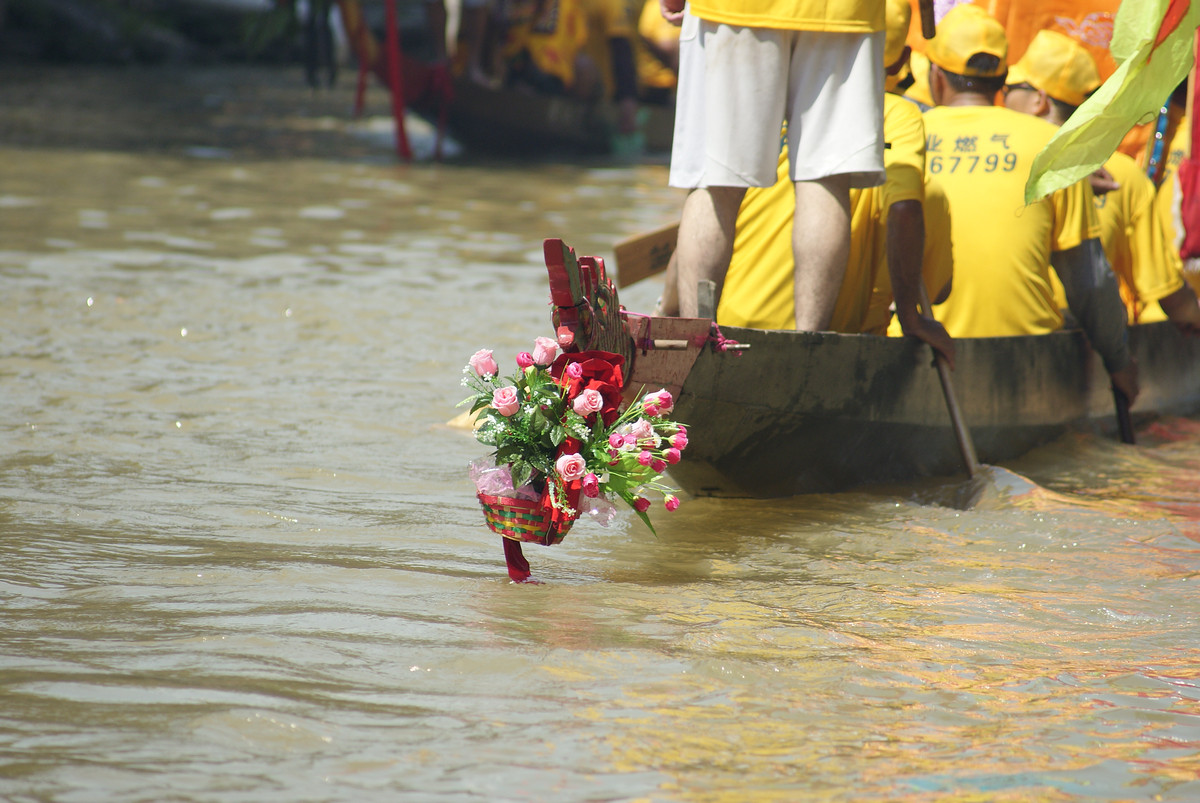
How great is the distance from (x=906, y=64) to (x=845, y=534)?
162cm

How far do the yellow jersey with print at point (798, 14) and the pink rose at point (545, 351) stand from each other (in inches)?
45.1

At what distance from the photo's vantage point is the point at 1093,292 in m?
4.36

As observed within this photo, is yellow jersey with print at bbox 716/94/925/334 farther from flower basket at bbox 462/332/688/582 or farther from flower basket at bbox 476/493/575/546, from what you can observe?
flower basket at bbox 476/493/575/546

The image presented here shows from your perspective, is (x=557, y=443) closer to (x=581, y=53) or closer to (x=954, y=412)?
(x=954, y=412)

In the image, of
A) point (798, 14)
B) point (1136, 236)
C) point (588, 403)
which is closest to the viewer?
point (588, 403)

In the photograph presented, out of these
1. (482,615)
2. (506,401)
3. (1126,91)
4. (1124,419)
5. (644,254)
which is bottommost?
(1124,419)

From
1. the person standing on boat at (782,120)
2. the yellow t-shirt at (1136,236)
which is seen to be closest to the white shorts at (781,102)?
the person standing on boat at (782,120)

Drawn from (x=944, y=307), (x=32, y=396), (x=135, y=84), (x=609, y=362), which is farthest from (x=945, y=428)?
(x=135, y=84)

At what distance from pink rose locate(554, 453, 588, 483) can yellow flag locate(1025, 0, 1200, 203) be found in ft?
3.48

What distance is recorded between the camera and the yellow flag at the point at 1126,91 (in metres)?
2.86

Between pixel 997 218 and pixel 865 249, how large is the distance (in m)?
0.58

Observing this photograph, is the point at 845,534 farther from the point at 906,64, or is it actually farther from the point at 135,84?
the point at 135,84

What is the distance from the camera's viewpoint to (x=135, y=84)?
16.0 meters

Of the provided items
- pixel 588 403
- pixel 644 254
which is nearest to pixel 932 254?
pixel 644 254
